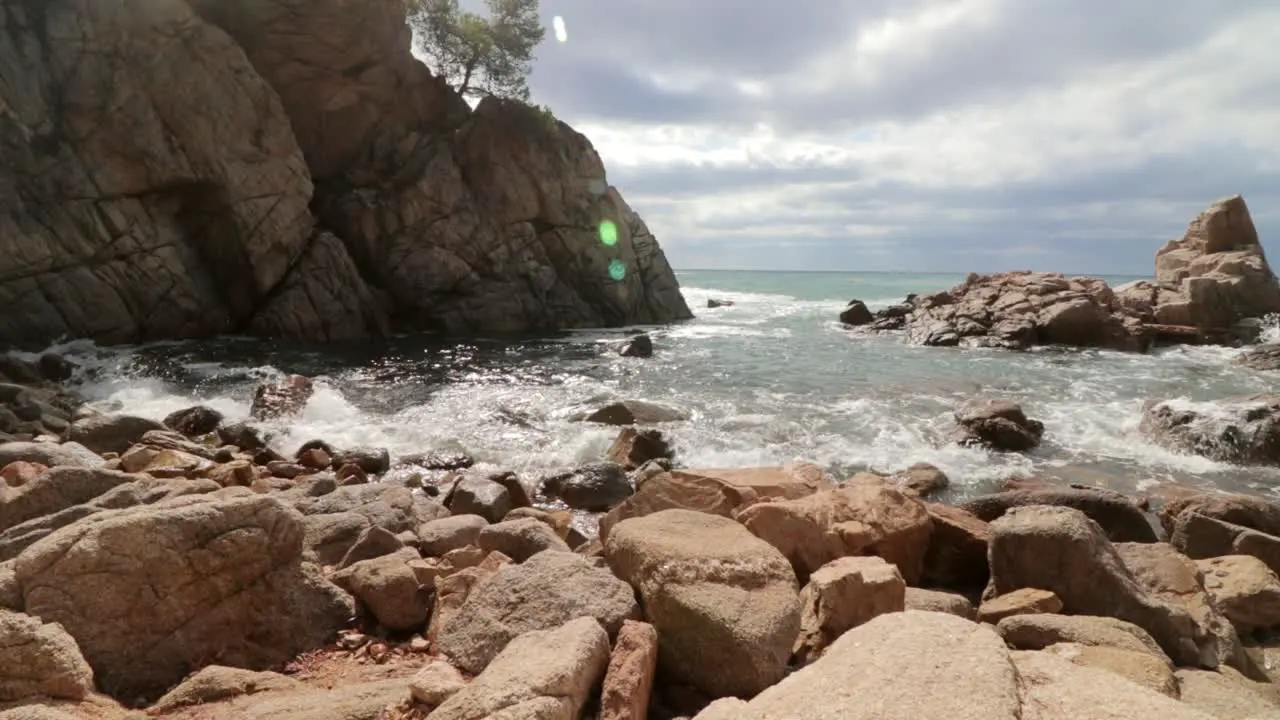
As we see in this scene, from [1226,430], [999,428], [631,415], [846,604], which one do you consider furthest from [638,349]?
[846,604]

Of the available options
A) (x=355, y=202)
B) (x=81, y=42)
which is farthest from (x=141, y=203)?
(x=355, y=202)

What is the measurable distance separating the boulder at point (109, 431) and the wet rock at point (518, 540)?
30.4 feet

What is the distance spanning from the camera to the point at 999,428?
588 inches

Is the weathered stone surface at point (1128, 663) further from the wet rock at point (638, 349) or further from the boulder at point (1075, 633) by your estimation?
the wet rock at point (638, 349)

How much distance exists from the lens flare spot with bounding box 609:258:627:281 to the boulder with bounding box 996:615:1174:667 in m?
38.6

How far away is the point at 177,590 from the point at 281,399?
13.4 metres

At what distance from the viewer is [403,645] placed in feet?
16.8

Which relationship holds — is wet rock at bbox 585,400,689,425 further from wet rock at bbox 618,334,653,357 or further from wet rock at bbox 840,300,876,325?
wet rock at bbox 840,300,876,325

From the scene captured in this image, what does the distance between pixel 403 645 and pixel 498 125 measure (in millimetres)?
39517

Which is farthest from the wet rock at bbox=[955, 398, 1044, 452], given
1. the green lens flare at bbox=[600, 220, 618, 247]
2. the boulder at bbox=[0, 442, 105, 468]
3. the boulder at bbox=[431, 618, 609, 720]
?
the green lens flare at bbox=[600, 220, 618, 247]

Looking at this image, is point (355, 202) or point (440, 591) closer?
point (440, 591)

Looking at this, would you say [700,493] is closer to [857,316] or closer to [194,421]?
[194,421]

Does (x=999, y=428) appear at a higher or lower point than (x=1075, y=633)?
lower

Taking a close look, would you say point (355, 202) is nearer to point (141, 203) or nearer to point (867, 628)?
point (141, 203)
